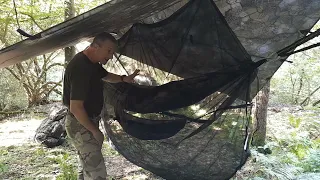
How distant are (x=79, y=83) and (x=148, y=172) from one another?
168 centimetres

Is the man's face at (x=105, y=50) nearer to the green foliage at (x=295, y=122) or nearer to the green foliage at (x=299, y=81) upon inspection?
the green foliage at (x=295, y=122)

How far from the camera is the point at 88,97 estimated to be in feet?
6.54

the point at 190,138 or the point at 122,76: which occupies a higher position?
the point at 122,76

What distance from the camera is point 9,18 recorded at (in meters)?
5.93

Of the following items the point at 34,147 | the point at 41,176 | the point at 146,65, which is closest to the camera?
the point at 146,65

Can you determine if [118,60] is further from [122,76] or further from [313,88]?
[313,88]

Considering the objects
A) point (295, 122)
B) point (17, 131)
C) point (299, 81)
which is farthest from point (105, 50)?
point (299, 81)

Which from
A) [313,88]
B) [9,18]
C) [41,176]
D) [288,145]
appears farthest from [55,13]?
[313,88]

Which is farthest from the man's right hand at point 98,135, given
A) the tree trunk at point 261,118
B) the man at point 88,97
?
the tree trunk at point 261,118

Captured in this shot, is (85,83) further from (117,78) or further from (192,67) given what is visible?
(192,67)

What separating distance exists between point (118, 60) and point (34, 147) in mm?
2418

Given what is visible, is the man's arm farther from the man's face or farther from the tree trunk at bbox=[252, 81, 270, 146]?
the tree trunk at bbox=[252, 81, 270, 146]

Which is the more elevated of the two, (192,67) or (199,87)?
(192,67)

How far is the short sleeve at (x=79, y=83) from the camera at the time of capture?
1.83 metres
